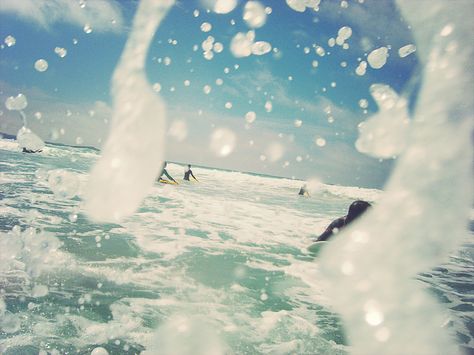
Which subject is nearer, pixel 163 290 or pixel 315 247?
pixel 163 290

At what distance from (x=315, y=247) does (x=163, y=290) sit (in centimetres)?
469

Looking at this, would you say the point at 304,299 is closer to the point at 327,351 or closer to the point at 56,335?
the point at 327,351

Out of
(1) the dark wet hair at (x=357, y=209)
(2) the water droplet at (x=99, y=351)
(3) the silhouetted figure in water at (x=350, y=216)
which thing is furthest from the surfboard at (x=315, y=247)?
(2) the water droplet at (x=99, y=351)

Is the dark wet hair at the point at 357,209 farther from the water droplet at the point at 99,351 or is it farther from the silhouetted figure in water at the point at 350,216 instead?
the water droplet at the point at 99,351

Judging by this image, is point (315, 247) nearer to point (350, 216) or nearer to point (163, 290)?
point (350, 216)

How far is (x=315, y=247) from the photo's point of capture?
27.9 feet

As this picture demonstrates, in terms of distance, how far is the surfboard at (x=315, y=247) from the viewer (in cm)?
830

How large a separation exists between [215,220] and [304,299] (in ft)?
19.6

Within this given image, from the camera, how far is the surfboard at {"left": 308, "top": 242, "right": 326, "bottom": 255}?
8.30 meters

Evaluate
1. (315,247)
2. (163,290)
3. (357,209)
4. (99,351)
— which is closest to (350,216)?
(357,209)

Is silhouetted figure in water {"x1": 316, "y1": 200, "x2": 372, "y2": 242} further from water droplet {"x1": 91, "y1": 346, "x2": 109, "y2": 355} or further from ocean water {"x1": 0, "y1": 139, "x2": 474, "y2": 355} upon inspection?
water droplet {"x1": 91, "y1": 346, "x2": 109, "y2": 355}

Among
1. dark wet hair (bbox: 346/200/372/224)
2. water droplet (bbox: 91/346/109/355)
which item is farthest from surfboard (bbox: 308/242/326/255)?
water droplet (bbox: 91/346/109/355)

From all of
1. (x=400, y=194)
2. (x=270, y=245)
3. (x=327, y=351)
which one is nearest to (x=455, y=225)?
(x=400, y=194)

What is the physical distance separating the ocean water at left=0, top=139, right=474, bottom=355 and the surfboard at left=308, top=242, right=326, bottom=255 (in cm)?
42
